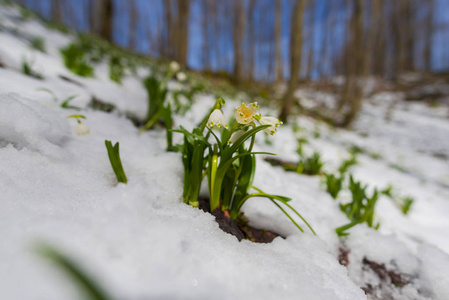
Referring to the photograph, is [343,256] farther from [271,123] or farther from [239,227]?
[271,123]

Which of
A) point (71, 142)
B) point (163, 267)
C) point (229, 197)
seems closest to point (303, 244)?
point (229, 197)

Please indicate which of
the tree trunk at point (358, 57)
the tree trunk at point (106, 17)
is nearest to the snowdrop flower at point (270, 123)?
the tree trunk at point (358, 57)

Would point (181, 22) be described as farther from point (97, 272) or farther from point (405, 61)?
point (405, 61)

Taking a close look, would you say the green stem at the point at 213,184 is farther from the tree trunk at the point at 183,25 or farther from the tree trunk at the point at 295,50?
the tree trunk at the point at 183,25

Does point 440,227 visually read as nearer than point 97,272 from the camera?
No

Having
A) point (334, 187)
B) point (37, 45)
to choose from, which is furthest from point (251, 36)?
point (334, 187)

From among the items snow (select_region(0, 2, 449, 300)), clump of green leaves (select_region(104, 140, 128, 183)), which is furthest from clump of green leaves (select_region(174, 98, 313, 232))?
clump of green leaves (select_region(104, 140, 128, 183))

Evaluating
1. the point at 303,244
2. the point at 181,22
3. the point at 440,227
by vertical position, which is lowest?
the point at 440,227
